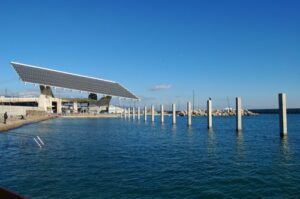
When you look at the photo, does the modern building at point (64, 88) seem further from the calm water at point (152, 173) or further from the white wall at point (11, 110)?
the calm water at point (152, 173)

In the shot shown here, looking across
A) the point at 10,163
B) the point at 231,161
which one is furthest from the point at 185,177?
the point at 10,163

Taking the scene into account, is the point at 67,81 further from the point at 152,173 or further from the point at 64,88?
the point at 152,173

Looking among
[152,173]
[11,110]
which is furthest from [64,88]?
[152,173]

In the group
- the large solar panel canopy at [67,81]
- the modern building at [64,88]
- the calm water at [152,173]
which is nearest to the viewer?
the calm water at [152,173]

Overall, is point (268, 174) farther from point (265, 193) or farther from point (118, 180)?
point (118, 180)

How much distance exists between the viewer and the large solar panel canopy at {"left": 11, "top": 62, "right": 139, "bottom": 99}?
99438 millimetres

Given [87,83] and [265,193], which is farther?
[87,83]

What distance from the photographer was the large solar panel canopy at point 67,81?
99438 mm

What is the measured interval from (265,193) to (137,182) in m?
4.28

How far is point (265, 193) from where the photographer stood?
11.1 meters

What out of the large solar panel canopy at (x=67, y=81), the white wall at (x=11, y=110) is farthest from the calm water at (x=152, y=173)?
the large solar panel canopy at (x=67, y=81)

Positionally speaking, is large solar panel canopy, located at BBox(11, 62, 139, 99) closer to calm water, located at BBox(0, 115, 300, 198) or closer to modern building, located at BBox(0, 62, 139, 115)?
modern building, located at BBox(0, 62, 139, 115)

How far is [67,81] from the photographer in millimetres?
110000

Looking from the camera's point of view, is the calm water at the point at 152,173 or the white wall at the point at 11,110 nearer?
the calm water at the point at 152,173
